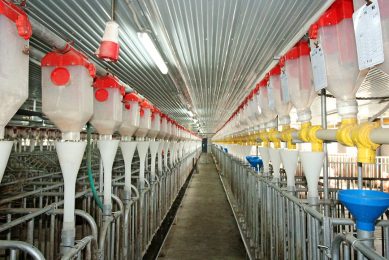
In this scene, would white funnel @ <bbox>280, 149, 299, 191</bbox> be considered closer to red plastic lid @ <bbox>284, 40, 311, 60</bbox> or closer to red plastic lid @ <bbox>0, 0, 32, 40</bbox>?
red plastic lid @ <bbox>284, 40, 311, 60</bbox>

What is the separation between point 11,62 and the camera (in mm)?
1202

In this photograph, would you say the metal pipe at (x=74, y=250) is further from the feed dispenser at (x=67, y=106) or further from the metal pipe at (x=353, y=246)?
the metal pipe at (x=353, y=246)

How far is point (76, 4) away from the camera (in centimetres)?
223

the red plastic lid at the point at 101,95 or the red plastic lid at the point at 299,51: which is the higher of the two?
the red plastic lid at the point at 299,51

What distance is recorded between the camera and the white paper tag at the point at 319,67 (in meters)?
1.54

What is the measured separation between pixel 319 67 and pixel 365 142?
23.5 inches

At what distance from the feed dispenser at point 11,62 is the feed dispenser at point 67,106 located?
1.09 feet

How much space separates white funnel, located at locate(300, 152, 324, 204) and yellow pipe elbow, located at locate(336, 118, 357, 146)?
0.42 metres

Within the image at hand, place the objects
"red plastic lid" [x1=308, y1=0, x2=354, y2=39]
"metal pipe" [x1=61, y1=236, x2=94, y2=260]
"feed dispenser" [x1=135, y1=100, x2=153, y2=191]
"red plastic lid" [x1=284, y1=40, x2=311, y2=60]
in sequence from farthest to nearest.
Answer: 1. "feed dispenser" [x1=135, y1=100, x2=153, y2=191]
2. "red plastic lid" [x1=284, y1=40, x2=311, y2=60]
3. "red plastic lid" [x1=308, y1=0, x2=354, y2=39]
4. "metal pipe" [x1=61, y1=236, x2=94, y2=260]

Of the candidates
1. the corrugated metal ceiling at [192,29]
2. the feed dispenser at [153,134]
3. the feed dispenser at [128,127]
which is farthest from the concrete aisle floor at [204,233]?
the corrugated metal ceiling at [192,29]

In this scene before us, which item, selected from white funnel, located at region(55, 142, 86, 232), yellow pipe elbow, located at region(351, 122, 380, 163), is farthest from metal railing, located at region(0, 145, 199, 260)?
yellow pipe elbow, located at region(351, 122, 380, 163)

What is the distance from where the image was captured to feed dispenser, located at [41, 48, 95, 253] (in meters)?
1.63

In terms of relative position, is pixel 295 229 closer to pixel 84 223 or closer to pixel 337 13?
pixel 337 13

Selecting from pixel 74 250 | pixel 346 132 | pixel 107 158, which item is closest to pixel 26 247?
pixel 74 250
